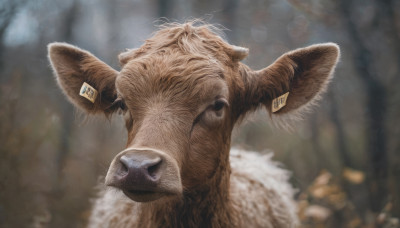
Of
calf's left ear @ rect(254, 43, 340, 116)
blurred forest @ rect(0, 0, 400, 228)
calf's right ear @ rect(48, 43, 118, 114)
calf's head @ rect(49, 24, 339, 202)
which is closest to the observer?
calf's head @ rect(49, 24, 339, 202)

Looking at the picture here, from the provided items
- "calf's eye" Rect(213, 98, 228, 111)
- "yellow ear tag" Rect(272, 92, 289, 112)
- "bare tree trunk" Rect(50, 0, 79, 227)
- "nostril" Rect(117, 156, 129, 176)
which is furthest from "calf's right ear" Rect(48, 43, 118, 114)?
"bare tree trunk" Rect(50, 0, 79, 227)

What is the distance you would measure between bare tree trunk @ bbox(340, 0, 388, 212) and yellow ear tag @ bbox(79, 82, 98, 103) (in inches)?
248

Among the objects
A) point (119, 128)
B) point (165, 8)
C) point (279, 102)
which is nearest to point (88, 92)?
point (279, 102)

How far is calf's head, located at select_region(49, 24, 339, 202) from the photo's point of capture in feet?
7.89

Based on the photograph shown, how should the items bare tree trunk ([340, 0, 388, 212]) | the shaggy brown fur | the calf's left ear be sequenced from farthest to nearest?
1. bare tree trunk ([340, 0, 388, 212])
2. the calf's left ear
3. the shaggy brown fur

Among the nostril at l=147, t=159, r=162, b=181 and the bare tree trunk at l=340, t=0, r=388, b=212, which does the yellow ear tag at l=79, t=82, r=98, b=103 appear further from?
the bare tree trunk at l=340, t=0, r=388, b=212

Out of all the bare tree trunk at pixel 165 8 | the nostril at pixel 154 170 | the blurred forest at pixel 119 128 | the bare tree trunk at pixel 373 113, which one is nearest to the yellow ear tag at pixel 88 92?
the nostril at pixel 154 170

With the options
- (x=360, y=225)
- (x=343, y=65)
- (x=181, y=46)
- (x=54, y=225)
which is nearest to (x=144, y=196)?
(x=181, y=46)

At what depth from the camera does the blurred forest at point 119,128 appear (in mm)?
6875

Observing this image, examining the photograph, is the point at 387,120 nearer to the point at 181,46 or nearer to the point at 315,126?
the point at 315,126

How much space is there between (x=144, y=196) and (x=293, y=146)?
31.7 ft

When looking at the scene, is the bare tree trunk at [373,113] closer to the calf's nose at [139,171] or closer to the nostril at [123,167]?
the calf's nose at [139,171]

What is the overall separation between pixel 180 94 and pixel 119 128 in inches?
167

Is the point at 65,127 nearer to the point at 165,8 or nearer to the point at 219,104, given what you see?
the point at 165,8
